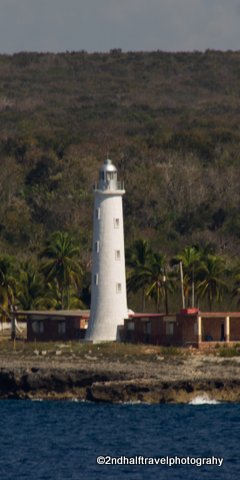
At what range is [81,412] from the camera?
62.7m

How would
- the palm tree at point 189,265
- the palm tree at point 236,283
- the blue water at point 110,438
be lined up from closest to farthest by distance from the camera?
the blue water at point 110,438, the palm tree at point 189,265, the palm tree at point 236,283

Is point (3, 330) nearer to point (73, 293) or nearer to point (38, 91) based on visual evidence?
point (73, 293)

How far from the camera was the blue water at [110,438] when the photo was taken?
167ft

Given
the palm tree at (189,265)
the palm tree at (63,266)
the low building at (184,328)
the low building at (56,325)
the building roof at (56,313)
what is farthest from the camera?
the palm tree at (63,266)

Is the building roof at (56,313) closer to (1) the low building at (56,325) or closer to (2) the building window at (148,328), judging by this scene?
(1) the low building at (56,325)

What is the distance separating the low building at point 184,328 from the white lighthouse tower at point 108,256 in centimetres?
112

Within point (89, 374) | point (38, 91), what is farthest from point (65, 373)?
point (38, 91)

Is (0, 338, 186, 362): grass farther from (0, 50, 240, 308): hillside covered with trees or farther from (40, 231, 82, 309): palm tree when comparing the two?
(40, 231, 82, 309): palm tree

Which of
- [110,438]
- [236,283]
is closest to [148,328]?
[236,283]

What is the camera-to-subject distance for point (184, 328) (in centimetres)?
7088

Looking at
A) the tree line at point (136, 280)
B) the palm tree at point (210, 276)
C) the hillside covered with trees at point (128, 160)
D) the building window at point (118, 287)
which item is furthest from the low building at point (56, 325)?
the palm tree at point (210, 276)

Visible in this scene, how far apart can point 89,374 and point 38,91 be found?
11481cm

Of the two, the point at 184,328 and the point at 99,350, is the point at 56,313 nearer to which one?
the point at 99,350

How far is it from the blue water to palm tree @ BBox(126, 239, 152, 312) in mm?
14548
